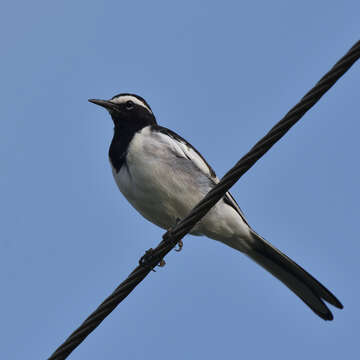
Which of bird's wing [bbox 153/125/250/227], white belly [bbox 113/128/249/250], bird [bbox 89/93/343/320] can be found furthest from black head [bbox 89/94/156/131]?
white belly [bbox 113/128/249/250]

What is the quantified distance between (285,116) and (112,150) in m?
3.48

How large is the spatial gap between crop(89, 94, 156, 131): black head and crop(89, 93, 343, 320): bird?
26 centimetres

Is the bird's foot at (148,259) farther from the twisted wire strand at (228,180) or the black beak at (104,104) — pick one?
the black beak at (104,104)

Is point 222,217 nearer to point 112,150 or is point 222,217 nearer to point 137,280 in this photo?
point 112,150

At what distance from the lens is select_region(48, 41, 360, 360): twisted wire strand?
3967 mm

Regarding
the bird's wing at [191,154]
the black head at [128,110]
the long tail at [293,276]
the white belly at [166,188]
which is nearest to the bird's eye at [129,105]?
the black head at [128,110]

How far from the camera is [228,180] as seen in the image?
4.43m

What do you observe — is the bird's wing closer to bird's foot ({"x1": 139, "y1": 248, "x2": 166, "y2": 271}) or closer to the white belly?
the white belly

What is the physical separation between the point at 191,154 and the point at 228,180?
2.95 m

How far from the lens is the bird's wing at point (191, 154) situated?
723 cm

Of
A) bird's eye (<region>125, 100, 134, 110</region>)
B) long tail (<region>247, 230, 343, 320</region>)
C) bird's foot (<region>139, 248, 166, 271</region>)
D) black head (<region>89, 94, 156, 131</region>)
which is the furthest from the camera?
bird's eye (<region>125, 100, 134, 110</region>)

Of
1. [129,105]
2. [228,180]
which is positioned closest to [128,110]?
[129,105]

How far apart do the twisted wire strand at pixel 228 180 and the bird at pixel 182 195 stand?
6.56 ft

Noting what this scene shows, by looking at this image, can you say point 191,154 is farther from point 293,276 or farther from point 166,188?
point 293,276
